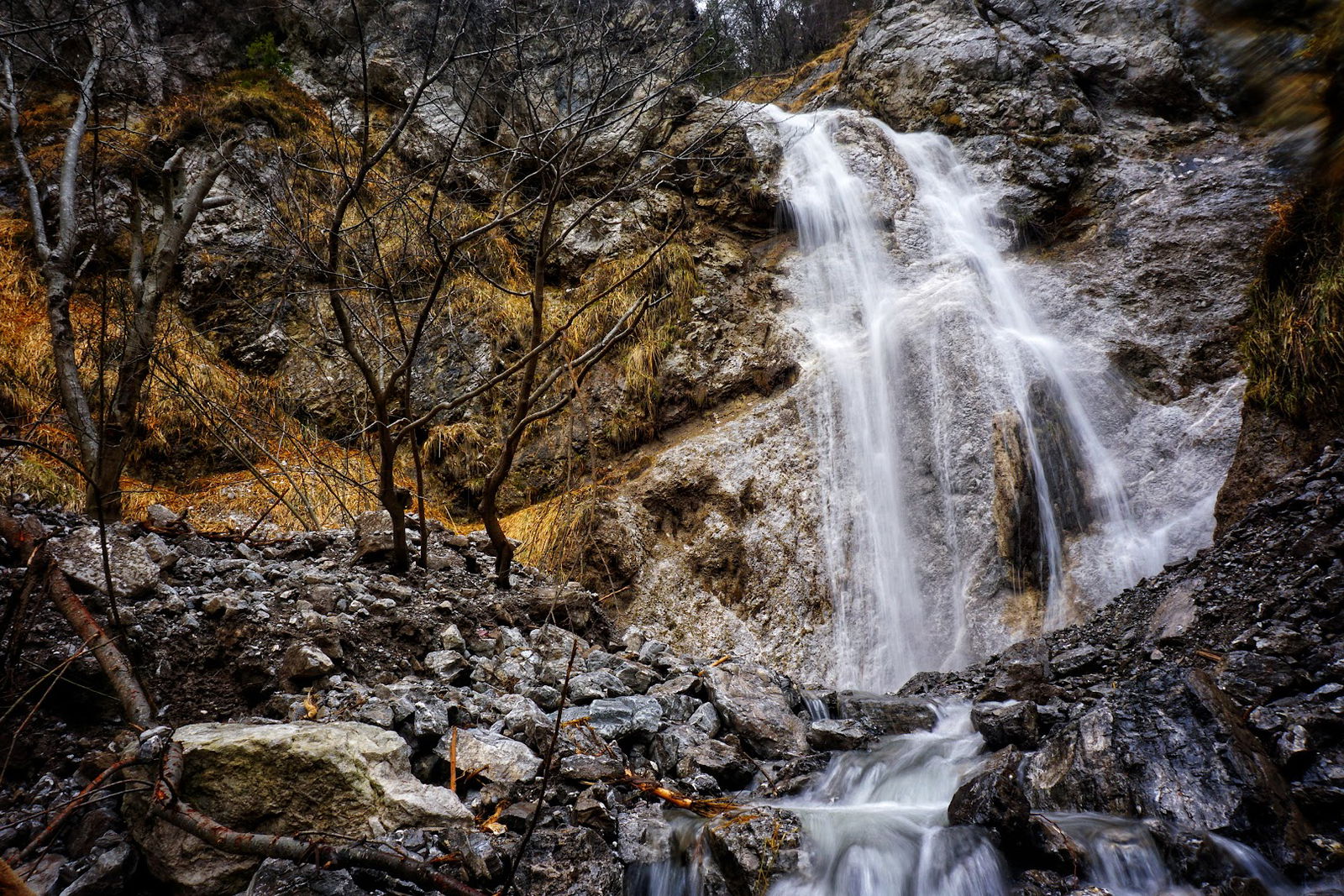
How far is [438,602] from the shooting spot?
4055 millimetres

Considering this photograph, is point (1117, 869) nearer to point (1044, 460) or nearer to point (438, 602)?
point (438, 602)

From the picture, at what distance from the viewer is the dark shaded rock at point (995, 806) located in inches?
104

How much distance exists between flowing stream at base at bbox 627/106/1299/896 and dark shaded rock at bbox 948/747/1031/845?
0.24 feet

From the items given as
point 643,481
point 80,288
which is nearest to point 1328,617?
point 643,481

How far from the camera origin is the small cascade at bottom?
252 centimetres

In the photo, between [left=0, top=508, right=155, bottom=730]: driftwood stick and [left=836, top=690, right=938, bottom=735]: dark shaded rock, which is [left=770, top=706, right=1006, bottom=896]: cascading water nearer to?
[left=836, top=690, right=938, bottom=735]: dark shaded rock

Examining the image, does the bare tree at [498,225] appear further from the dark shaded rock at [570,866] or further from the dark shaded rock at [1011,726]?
the dark shaded rock at [1011,726]

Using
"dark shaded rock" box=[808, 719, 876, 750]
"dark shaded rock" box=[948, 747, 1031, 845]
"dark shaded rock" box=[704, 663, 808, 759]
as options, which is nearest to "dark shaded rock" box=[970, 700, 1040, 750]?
"dark shaded rock" box=[808, 719, 876, 750]

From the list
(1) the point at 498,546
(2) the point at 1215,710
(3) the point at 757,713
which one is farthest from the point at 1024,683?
(1) the point at 498,546

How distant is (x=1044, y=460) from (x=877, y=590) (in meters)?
2.15

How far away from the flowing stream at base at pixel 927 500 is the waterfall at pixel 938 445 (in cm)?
2

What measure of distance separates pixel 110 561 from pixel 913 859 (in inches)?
153

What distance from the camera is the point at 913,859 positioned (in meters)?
2.84

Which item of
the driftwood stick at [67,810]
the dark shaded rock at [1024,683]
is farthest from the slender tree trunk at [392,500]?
Answer: the dark shaded rock at [1024,683]
